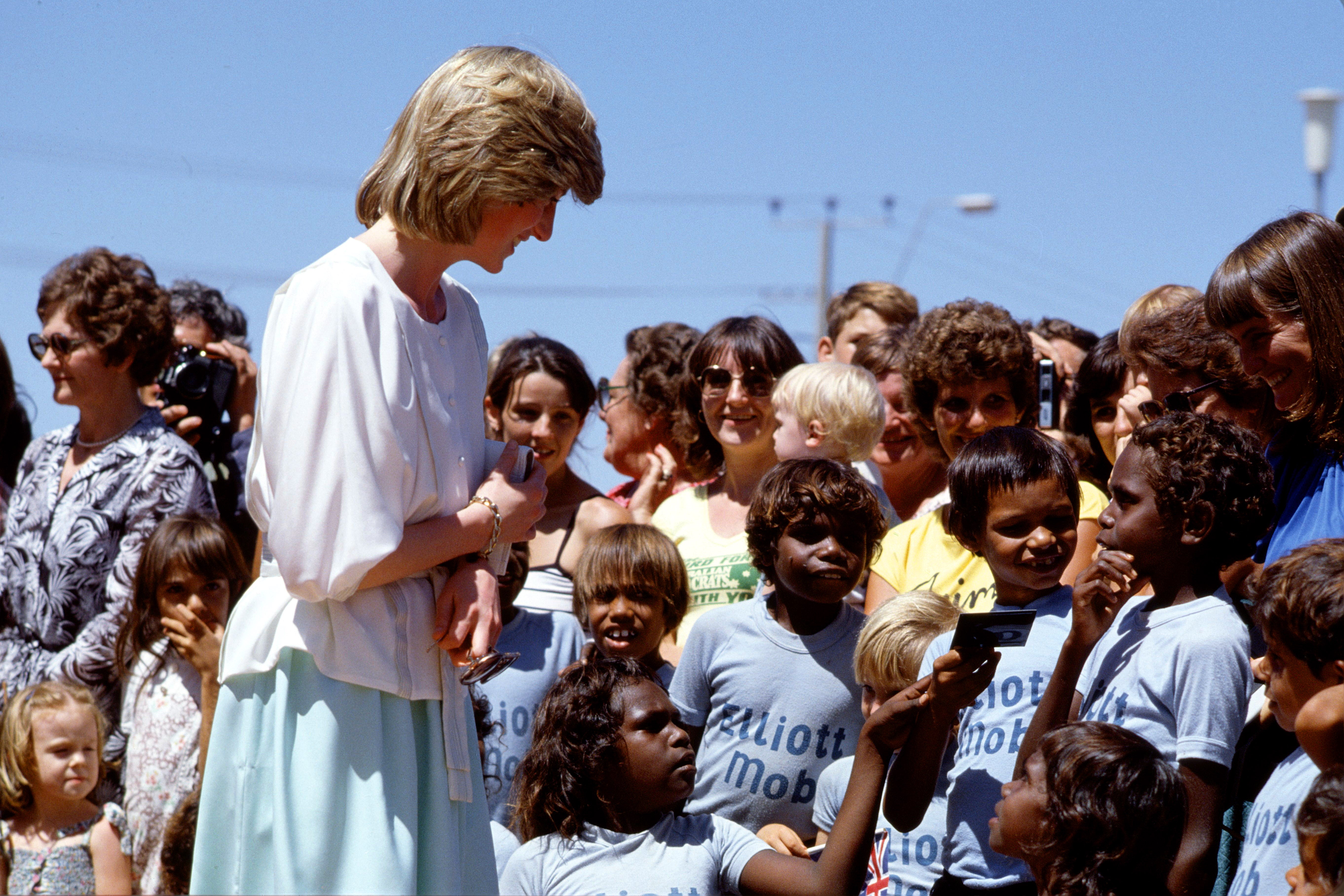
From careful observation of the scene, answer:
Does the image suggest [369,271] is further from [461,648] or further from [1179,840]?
[1179,840]

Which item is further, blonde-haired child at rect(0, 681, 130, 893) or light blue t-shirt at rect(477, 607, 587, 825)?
blonde-haired child at rect(0, 681, 130, 893)

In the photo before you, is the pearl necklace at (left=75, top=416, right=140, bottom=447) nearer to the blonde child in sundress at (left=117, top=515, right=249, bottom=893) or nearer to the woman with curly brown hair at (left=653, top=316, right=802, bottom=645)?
the blonde child in sundress at (left=117, top=515, right=249, bottom=893)

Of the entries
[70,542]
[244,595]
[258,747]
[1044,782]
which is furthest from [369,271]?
[70,542]

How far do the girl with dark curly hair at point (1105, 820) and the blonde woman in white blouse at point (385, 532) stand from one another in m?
1.07

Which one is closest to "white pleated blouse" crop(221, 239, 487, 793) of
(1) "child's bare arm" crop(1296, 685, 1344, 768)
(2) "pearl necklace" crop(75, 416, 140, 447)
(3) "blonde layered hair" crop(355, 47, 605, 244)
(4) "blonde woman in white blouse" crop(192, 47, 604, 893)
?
(4) "blonde woman in white blouse" crop(192, 47, 604, 893)

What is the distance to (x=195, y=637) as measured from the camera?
470 centimetres

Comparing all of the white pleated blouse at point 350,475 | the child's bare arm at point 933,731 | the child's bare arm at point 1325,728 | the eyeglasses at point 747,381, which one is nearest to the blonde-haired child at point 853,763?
the child's bare arm at point 933,731

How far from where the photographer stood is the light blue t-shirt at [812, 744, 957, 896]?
3291 millimetres

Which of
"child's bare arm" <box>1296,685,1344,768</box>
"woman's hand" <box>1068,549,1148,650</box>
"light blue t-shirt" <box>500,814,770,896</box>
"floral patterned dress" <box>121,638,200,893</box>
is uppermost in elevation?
"woman's hand" <box>1068,549,1148,650</box>

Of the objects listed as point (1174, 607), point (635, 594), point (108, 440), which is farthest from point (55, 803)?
point (1174, 607)

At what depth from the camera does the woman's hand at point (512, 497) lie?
257 cm

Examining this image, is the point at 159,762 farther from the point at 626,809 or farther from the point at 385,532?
the point at 385,532

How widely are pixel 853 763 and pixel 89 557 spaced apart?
9.67 ft

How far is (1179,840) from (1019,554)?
0.86m
